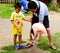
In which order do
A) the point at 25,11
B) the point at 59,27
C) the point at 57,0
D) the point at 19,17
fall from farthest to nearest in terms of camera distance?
the point at 57,0, the point at 25,11, the point at 59,27, the point at 19,17

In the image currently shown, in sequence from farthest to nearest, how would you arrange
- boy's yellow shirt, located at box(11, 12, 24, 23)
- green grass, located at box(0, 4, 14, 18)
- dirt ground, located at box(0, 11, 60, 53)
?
green grass, located at box(0, 4, 14, 18)
dirt ground, located at box(0, 11, 60, 53)
boy's yellow shirt, located at box(11, 12, 24, 23)

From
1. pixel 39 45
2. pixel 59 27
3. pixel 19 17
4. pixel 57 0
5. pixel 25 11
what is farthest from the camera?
pixel 57 0

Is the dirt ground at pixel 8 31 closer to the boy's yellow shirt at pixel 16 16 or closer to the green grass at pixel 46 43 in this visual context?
the green grass at pixel 46 43

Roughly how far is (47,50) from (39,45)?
Result: 1.82 ft

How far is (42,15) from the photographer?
6.68 meters

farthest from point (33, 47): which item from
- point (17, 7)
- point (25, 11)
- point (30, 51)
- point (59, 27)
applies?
point (25, 11)

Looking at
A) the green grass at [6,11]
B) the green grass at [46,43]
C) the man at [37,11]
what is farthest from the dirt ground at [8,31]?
the green grass at [6,11]

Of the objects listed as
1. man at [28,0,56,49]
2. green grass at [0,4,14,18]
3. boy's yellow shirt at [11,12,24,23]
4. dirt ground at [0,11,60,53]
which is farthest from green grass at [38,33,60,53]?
green grass at [0,4,14,18]

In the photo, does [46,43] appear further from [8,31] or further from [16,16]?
A: [8,31]

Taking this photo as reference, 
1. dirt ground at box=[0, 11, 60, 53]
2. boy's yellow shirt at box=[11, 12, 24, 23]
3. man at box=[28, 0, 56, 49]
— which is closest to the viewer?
man at box=[28, 0, 56, 49]

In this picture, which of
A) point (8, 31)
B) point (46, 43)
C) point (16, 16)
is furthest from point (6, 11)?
point (16, 16)

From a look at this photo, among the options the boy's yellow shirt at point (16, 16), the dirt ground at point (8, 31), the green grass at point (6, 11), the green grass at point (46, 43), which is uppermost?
the boy's yellow shirt at point (16, 16)

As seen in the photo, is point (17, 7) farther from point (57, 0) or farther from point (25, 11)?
point (57, 0)

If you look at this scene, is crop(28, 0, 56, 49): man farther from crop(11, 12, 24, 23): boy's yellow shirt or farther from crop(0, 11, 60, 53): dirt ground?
crop(0, 11, 60, 53): dirt ground
